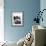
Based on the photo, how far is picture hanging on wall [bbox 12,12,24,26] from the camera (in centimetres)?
577

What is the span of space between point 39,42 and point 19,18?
3195 mm

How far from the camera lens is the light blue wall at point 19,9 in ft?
18.8

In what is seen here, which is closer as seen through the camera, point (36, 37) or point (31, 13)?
point (36, 37)

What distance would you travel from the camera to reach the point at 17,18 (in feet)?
19.0

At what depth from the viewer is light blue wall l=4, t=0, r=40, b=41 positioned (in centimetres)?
573

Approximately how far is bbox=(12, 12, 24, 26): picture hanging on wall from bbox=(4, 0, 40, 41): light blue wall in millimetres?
153

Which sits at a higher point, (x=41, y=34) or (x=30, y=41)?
(x=41, y=34)

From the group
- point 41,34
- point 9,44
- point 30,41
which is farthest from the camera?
point 9,44

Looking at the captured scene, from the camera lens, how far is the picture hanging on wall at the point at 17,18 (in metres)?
5.77

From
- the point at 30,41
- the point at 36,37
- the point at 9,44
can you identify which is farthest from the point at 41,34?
the point at 9,44

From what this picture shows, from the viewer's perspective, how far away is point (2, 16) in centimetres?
575

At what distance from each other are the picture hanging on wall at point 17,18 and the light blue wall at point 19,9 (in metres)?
0.15

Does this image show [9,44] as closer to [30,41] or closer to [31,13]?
[30,41]

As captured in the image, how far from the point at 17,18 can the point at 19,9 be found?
389mm
